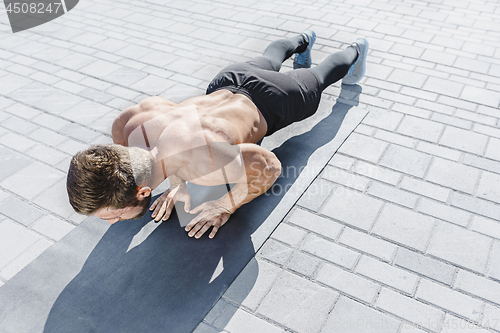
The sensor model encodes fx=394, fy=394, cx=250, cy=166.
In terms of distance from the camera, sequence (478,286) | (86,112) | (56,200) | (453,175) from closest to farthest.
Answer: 1. (478,286)
2. (56,200)
3. (453,175)
4. (86,112)

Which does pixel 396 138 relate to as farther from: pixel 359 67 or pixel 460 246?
pixel 460 246

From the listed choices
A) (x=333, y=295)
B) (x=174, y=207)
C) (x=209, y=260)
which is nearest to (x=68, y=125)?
(x=174, y=207)

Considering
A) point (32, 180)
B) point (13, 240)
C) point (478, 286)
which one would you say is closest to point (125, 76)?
point (32, 180)

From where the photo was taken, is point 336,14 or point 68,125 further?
point 336,14

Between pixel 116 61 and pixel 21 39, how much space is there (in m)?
1.81

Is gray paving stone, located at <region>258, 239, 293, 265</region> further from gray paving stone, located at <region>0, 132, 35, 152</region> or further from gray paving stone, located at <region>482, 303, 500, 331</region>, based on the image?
gray paving stone, located at <region>0, 132, 35, 152</region>

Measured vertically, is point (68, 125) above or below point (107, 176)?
below

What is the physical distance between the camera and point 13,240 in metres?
3.07

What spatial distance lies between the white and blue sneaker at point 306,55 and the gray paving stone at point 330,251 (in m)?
2.67

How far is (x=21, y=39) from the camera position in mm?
6000

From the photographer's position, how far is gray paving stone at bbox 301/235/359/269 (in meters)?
2.85

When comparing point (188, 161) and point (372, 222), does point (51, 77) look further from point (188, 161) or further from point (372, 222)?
point (372, 222)

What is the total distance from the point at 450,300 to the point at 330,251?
32.8 inches

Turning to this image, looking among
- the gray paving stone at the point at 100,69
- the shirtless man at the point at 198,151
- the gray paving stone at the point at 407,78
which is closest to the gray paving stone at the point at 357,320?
the shirtless man at the point at 198,151
